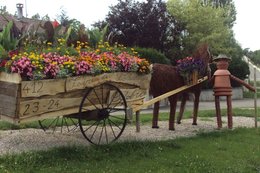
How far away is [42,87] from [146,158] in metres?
1.91

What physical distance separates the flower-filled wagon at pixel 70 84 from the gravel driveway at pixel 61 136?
0.60m

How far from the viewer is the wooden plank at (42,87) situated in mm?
5875

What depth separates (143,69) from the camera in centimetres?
760

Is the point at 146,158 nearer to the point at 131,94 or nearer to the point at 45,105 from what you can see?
the point at 131,94

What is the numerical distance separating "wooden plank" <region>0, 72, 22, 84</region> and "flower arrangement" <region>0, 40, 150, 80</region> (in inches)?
2.4

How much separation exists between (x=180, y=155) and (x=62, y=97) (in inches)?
81.7

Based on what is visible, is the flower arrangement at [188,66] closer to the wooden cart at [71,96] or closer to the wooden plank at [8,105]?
the wooden cart at [71,96]

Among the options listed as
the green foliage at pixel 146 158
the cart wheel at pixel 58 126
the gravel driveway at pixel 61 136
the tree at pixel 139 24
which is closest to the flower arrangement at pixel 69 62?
the green foliage at pixel 146 158

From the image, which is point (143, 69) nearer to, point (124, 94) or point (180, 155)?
point (124, 94)

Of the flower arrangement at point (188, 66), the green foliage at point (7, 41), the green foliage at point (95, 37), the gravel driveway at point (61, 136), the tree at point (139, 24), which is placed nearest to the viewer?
the green foliage at point (7, 41)

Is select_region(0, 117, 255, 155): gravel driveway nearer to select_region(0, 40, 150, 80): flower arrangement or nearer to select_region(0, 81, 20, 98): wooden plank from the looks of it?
select_region(0, 81, 20, 98): wooden plank

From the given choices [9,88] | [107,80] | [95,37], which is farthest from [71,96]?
[95,37]

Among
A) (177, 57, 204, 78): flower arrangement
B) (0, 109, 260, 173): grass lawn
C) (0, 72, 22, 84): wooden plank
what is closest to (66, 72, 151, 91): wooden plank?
(0, 72, 22, 84): wooden plank

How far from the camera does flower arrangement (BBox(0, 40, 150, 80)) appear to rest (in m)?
5.94
